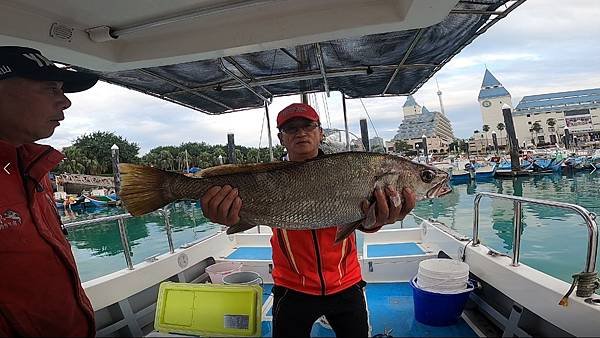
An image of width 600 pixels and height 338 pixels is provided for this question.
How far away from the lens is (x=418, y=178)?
232 cm

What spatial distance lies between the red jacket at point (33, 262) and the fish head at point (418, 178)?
1780mm

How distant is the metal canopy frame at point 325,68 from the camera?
12.0 ft

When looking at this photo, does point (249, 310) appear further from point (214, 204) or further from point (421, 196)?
point (421, 196)

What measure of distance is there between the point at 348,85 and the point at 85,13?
353 cm

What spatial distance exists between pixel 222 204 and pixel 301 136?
799 mm

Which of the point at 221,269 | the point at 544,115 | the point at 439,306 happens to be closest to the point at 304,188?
the point at 439,306

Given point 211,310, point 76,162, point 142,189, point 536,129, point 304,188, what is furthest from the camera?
point 536,129

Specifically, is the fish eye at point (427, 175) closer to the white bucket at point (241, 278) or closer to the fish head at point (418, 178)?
the fish head at point (418, 178)

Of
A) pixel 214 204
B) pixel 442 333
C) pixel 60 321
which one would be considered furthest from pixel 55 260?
pixel 442 333

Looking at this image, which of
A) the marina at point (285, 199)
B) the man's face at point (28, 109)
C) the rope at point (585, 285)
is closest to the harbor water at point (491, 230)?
the marina at point (285, 199)

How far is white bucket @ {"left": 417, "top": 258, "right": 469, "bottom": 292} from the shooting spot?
375 centimetres

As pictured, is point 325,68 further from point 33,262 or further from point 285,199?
point 33,262

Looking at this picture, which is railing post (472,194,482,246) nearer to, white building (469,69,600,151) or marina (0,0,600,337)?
marina (0,0,600,337)

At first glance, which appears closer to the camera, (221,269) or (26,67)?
(26,67)
